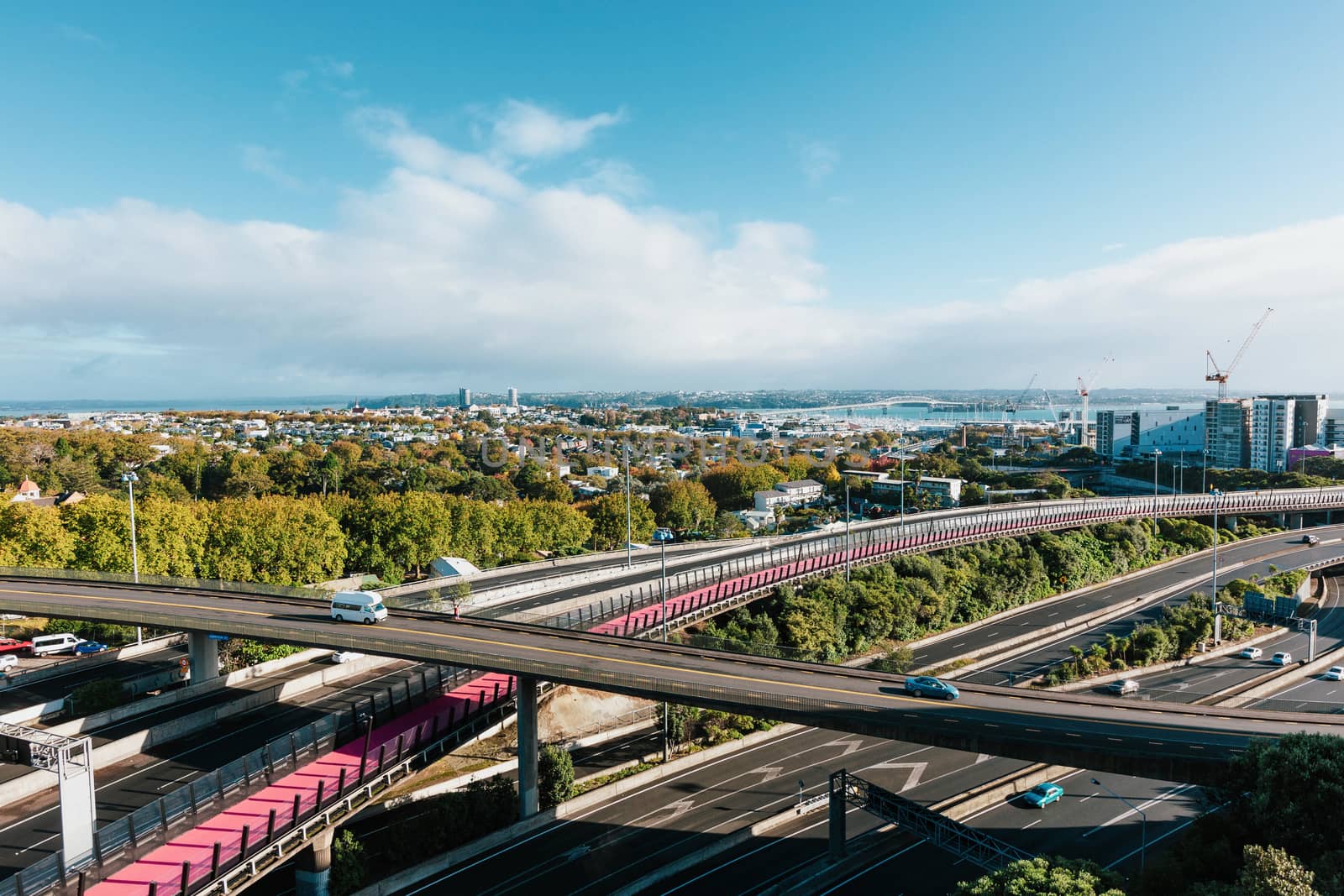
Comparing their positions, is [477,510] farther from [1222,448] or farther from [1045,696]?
[1222,448]

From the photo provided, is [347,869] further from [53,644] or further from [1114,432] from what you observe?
[1114,432]

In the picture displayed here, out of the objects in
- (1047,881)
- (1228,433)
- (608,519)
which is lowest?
(1047,881)

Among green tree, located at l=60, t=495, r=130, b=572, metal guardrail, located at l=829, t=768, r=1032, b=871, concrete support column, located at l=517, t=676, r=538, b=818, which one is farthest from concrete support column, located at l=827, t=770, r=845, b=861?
green tree, located at l=60, t=495, r=130, b=572

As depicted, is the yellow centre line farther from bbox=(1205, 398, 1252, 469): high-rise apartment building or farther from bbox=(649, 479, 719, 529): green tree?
bbox=(1205, 398, 1252, 469): high-rise apartment building

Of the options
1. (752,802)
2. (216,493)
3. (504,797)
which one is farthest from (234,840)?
(216,493)

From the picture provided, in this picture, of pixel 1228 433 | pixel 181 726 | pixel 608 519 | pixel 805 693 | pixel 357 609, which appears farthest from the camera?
pixel 1228 433

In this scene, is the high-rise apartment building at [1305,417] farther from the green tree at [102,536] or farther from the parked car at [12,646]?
the parked car at [12,646]

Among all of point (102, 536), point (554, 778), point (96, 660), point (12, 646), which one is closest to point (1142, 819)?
point (554, 778)
